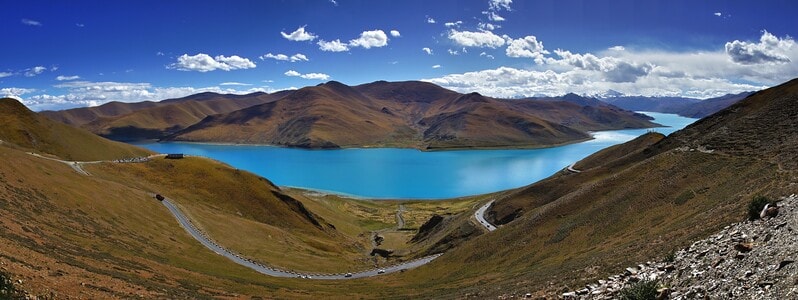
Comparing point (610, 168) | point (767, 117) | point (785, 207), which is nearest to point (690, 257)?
point (785, 207)

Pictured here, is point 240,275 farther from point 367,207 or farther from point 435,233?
point 367,207

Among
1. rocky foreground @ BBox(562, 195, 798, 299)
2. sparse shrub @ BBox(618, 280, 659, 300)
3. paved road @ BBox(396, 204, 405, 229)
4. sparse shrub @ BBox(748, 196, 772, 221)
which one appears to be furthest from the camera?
paved road @ BBox(396, 204, 405, 229)

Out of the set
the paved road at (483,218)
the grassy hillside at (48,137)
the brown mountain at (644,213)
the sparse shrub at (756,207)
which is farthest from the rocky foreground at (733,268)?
the grassy hillside at (48,137)

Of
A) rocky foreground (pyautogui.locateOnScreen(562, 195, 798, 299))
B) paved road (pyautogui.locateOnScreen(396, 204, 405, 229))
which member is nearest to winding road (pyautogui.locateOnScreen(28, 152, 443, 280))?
rocky foreground (pyautogui.locateOnScreen(562, 195, 798, 299))

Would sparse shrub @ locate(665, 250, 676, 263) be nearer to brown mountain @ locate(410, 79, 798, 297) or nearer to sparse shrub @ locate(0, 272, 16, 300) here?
brown mountain @ locate(410, 79, 798, 297)

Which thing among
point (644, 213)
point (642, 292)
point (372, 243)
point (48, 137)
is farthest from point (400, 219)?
point (642, 292)

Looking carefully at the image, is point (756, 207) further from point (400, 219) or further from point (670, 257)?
point (400, 219)
